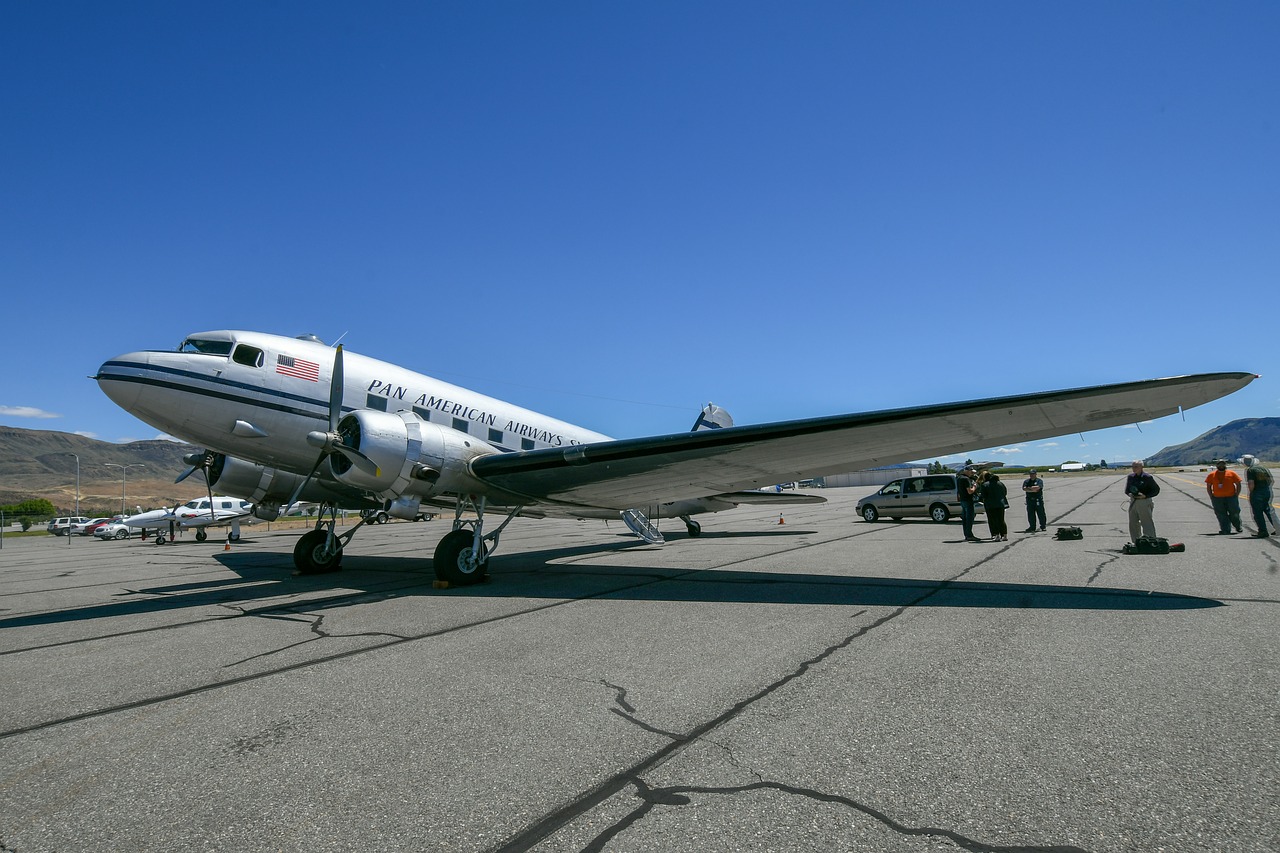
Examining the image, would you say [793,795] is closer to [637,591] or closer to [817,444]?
[817,444]

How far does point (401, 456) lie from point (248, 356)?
348cm

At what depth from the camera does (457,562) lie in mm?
11625

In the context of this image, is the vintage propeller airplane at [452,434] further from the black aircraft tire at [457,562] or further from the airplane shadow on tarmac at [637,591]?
the airplane shadow on tarmac at [637,591]

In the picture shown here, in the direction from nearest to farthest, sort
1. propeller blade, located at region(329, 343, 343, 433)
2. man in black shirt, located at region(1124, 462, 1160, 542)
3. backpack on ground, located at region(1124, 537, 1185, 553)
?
propeller blade, located at region(329, 343, 343, 433)
backpack on ground, located at region(1124, 537, 1185, 553)
man in black shirt, located at region(1124, 462, 1160, 542)

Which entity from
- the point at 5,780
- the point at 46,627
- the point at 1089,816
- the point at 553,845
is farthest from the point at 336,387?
the point at 1089,816

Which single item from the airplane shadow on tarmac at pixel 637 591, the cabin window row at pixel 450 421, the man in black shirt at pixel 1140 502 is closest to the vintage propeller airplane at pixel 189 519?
the airplane shadow on tarmac at pixel 637 591

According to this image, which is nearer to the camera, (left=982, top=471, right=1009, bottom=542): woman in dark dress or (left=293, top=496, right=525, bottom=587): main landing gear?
(left=293, top=496, right=525, bottom=587): main landing gear

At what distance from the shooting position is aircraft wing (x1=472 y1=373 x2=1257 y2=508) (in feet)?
27.8

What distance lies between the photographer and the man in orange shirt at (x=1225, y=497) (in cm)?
1755

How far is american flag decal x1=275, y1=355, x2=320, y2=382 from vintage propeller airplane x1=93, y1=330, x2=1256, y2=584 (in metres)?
0.02

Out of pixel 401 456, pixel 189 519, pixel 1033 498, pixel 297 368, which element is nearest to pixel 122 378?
pixel 297 368

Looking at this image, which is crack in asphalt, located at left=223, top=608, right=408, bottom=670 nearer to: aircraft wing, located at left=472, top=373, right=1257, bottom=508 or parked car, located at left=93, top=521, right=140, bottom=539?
aircraft wing, located at left=472, top=373, right=1257, bottom=508

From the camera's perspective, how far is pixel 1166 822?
3.05 meters

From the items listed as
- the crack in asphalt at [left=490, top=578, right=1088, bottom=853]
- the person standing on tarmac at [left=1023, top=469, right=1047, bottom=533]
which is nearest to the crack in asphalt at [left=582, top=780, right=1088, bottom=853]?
the crack in asphalt at [left=490, top=578, right=1088, bottom=853]
